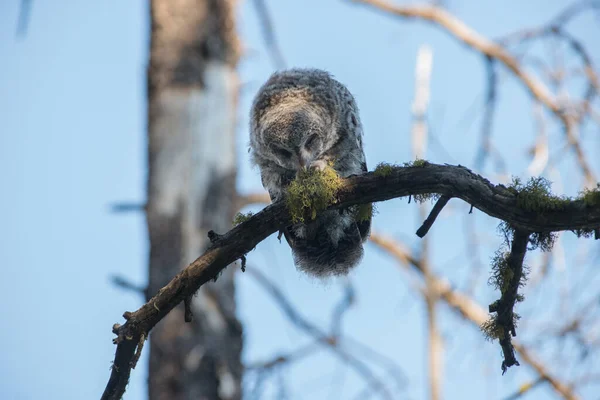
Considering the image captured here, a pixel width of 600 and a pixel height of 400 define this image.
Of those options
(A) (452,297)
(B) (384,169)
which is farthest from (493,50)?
(B) (384,169)

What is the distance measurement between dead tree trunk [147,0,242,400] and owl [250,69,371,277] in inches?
50.3

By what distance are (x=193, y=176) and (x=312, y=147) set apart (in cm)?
194

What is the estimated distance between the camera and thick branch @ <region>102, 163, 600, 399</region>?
2887mm

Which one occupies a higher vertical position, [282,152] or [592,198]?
[282,152]

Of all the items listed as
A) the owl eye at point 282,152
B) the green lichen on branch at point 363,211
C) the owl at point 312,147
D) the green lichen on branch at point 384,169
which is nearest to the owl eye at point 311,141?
the owl at point 312,147

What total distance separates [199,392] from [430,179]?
3262 mm

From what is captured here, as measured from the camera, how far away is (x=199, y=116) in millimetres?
6516

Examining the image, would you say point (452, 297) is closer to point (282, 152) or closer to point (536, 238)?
point (282, 152)

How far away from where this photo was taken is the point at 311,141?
15.4ft

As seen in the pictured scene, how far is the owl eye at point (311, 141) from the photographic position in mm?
4666

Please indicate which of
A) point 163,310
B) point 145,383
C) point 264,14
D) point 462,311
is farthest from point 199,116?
point 163,310

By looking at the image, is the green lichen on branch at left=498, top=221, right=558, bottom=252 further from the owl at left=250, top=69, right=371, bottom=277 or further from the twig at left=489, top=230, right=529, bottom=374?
the owl at left=250, top=69, right=371, bottom=277

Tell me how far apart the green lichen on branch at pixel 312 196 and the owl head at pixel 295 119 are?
106 centimetres

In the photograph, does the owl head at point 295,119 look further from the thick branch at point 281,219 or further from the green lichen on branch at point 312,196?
the thick branch at point 281,219
